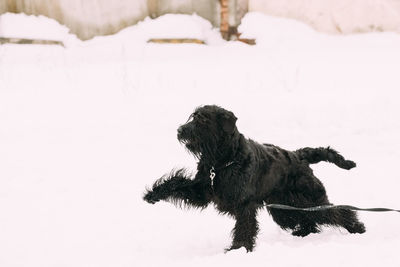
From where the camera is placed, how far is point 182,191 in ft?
13.8

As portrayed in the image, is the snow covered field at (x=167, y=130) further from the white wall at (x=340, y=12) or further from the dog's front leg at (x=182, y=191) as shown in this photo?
the dog's front leg at (x=182, y=191)

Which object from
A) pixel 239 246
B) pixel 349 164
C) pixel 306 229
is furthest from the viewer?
pixel 306 229

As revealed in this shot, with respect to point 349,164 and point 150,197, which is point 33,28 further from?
point 349,164

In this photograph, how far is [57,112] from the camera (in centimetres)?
796

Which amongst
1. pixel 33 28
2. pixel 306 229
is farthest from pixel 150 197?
pixel 33 28

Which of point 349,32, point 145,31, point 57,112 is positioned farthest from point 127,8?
point 349,32

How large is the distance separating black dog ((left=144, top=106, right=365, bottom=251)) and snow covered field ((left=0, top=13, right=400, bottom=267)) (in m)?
0.20

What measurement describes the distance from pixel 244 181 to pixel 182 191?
56 centimetres

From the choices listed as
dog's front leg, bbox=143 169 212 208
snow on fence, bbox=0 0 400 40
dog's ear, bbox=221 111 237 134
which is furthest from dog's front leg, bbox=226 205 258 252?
snow on fence, bbox=0 0 400 40

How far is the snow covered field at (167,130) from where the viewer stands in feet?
13.8

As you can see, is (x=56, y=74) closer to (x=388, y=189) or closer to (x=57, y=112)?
(x=57, y=112)

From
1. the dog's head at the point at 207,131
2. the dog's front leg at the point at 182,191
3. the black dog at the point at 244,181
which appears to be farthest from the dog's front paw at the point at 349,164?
the dog's front leg at the point at 182,191

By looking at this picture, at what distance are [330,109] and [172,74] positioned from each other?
10.3 ft

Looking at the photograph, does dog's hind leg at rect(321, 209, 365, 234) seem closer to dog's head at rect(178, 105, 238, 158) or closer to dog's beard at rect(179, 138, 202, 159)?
dog's head at rect(178, 105, 238, 158)
